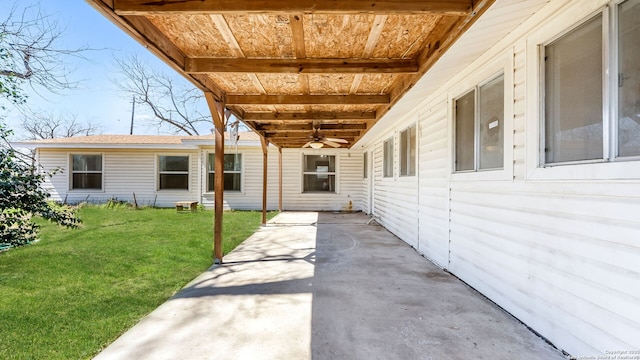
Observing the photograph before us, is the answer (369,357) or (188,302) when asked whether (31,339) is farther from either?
(369,357)

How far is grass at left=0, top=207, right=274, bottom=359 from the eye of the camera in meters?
2.28

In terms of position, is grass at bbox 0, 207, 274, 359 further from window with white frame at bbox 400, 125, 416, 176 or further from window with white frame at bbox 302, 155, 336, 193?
window with white frame at bbox 302, 155, 336, 193

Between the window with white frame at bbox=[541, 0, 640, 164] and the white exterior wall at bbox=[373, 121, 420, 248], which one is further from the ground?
the window with white frame at bbox=[541, 0, 640, 164]

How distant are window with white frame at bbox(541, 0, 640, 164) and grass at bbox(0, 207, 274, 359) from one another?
3.50 metres

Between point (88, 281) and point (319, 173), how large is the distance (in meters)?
8.63

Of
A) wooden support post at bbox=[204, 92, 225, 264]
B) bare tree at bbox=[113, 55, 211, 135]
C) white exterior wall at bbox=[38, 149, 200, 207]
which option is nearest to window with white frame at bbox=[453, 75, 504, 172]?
wooden support post at bbox=[204, 92, 225, 264]

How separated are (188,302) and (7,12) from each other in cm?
866

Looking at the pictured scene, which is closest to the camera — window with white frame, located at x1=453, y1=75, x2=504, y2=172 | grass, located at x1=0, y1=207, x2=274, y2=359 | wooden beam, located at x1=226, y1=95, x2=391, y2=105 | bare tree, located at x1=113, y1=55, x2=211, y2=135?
grass, located at x1=0, y1=207, x2=274, y2=359

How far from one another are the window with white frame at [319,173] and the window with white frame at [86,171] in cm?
789

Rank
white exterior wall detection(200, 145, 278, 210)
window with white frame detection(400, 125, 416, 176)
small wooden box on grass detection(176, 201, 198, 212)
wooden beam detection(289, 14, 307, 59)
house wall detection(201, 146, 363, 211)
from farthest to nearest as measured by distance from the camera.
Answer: house wall detection(201, 146, 363, 211) → white exterior wall detection(200, 145, 278, 210) → small wooden box on grass detection(176, 201, 198, 212) → window with white frame detection(400, 125, 416, 176) → wooden beam detection(289, 14, 307, 59)

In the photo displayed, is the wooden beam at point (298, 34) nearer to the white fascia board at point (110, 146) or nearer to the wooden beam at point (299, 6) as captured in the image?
the wooden beam at point (299, 6)

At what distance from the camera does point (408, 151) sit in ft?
19.4

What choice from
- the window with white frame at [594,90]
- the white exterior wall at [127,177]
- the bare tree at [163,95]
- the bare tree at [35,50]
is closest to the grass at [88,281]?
the window with white frame at [594,90]

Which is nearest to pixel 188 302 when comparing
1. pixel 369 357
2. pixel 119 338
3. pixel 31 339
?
pixel 119 338
